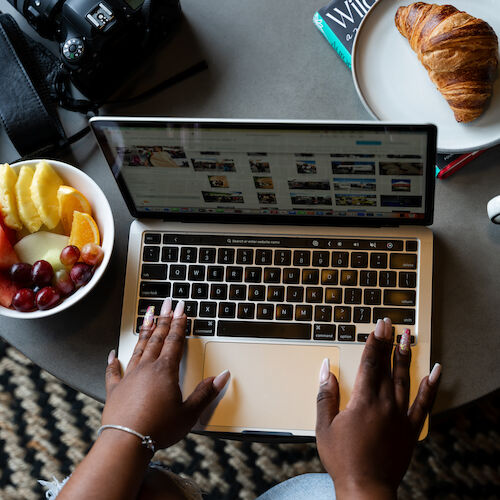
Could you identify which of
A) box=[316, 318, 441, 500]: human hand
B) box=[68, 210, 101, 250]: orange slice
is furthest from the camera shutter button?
box=[316, 318, 441, 500]: human hand

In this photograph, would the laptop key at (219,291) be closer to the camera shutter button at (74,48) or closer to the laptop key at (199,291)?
the laptop key at (199,291)

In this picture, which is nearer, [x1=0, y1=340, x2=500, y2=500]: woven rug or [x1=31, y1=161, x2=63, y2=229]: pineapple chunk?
[x1=31, y1=161, x2=63, y2=229]: pineapple chunk

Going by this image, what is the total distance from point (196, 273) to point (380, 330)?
0.25 m

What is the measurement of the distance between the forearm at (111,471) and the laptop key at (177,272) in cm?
20

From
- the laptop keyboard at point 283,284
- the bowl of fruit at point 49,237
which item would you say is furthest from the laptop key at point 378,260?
the bowl of fruit at point 49,237

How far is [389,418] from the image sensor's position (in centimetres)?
73

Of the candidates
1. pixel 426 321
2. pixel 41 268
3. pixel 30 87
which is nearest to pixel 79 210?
pixel 41 268

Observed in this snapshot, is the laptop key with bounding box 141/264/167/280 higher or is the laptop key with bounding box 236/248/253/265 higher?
the laptop key with bounding box 141/264/167/280

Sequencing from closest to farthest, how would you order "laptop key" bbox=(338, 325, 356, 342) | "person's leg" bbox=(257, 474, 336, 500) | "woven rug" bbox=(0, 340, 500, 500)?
"laptop key" bbox=(338, 325, 356, 342) → "person's leg" bbox=(257, 474, 336, 500) → "woven rug" bbox=(0, 340, 500, 500)

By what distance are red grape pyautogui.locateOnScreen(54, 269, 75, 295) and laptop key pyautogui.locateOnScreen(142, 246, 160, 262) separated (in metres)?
0.10

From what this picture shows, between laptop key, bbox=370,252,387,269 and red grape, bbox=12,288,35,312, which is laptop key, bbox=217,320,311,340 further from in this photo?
red grape, bbox=12,288,35,312

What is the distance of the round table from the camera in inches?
30.2

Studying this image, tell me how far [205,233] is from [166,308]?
0.37ft

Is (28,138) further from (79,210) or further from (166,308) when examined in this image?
(166,308)
